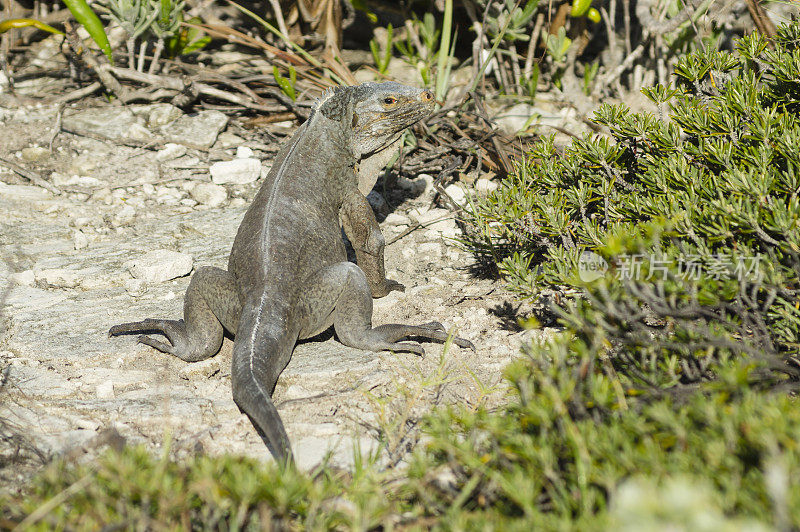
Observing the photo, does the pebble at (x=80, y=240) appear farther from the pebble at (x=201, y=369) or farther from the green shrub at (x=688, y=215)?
the green shrub at (x=688, y=215)

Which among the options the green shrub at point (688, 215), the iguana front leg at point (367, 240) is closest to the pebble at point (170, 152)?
the iguana front leg at point (367, 240)

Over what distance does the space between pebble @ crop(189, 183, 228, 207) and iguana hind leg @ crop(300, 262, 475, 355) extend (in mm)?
2023

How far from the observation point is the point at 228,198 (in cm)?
546

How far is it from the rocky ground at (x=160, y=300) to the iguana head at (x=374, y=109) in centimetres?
91

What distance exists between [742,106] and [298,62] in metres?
4.16

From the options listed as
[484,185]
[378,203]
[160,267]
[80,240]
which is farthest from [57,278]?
[484,185]

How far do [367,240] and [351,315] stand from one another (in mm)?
761

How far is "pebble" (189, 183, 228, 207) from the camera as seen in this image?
17.7 feet

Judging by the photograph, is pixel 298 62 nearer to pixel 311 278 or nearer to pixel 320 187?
pixel 320 187

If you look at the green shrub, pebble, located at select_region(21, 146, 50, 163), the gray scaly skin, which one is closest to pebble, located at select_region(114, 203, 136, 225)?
pebble, located at select_region(21, 146, 50, 163)

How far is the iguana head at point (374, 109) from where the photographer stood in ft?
14.5

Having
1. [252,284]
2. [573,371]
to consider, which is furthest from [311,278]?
[573,371]

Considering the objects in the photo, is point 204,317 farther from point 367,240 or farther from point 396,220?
point 396,220

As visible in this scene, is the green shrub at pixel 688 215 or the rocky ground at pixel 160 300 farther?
the rocky ground at pixel 160 300
